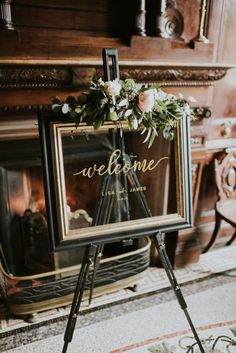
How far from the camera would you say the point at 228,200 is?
7.82ft

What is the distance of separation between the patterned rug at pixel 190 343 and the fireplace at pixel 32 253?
1.36 feet

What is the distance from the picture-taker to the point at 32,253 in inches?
79.5

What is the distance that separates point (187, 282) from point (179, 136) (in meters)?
1.22

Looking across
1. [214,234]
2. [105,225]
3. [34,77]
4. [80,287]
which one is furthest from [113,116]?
[214,234]

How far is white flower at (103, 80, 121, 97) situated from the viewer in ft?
3.71

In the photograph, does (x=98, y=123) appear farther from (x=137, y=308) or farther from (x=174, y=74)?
(x=137, y=308)

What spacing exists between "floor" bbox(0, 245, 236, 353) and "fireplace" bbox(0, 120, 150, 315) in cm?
9

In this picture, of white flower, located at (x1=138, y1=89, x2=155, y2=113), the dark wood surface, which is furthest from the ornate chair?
white flower, located at (x1=138, y1=89, x2=155, y2=113)

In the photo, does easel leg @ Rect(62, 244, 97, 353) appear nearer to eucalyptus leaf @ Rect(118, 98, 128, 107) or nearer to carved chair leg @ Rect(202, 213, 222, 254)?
eucalyptus leaf @ Rect(118, 98, 128, 107)

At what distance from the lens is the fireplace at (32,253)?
5.61 ft

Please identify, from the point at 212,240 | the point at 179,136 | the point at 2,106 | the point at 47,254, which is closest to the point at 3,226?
the point at 47,254

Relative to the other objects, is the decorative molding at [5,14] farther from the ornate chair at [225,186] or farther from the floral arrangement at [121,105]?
the ornate chair at [225,186]

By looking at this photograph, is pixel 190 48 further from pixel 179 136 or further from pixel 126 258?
pixel 126 258

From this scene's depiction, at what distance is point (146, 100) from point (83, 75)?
57cm
